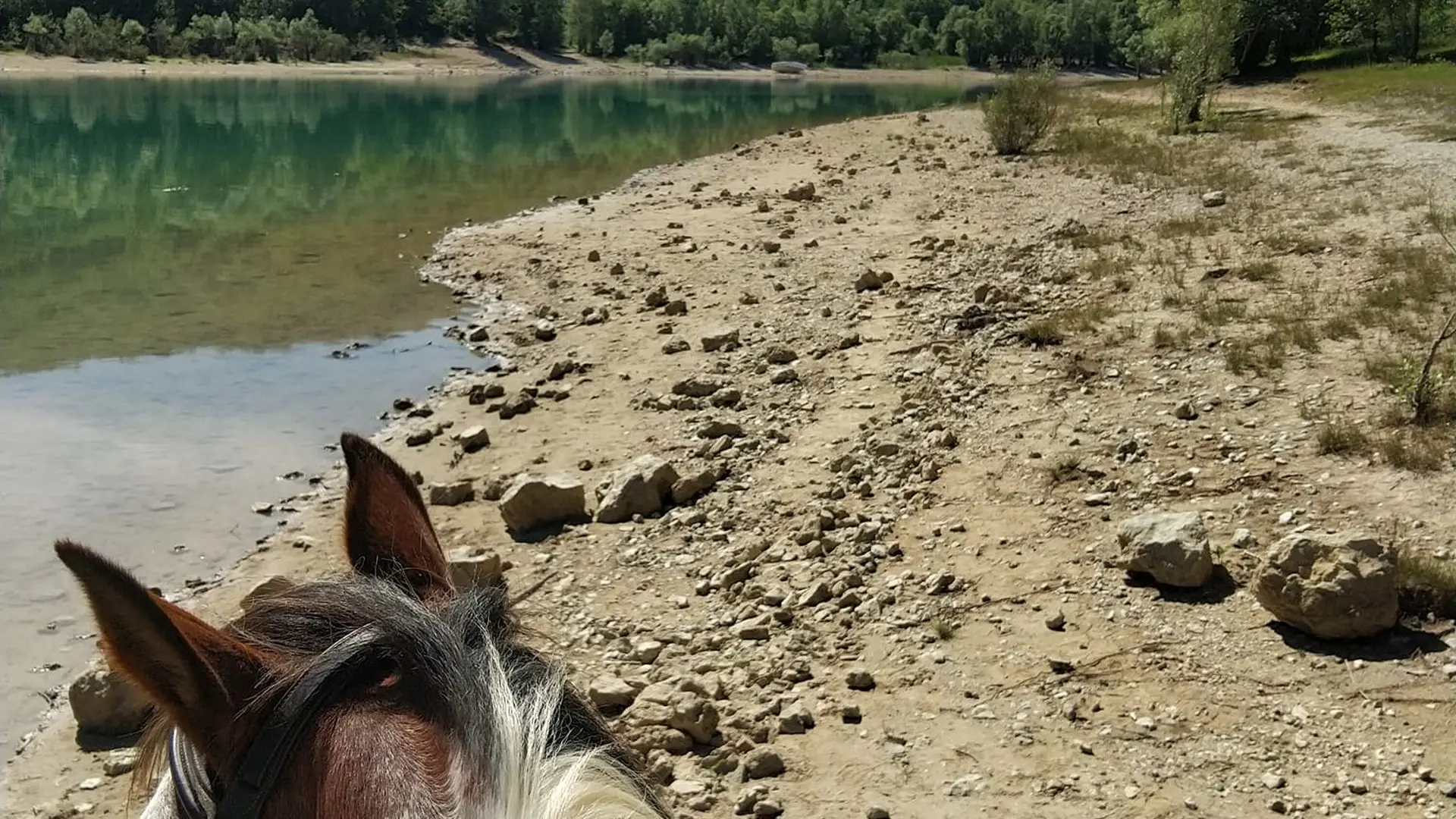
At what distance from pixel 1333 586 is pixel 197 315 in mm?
13790

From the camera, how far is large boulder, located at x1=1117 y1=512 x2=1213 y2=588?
539 centimetres

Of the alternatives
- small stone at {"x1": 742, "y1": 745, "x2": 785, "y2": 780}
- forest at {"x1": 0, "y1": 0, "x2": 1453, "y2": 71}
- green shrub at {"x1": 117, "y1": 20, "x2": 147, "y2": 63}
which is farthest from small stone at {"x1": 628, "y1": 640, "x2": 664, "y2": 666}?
green shrub at {"x1": 117, "y1": 20, "x2": 147, "y2": 63}

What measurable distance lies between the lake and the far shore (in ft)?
127

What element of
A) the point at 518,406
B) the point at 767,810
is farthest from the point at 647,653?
the point at 518,406

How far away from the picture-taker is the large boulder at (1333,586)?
15.7ft

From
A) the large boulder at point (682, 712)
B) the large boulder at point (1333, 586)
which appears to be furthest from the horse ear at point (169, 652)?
the large boulder at point (1333, 586)

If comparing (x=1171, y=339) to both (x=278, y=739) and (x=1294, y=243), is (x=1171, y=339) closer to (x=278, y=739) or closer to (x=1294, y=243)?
(x=1294, y=243)

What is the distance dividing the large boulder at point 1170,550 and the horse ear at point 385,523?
4214 millimetres

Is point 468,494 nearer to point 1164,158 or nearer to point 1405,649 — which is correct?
point 1405,649

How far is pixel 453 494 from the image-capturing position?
329 inches

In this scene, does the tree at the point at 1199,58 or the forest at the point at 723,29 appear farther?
the forest at the point at 723,29

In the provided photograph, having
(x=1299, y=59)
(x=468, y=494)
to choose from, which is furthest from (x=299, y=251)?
(x=1299, y=59)

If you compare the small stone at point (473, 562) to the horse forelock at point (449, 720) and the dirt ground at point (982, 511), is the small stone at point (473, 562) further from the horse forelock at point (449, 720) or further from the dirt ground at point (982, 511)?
the horse forelock at point (449, 720)

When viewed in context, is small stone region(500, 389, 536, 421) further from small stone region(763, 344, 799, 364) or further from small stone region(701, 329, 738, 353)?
small stone region(763, 344, 799, 364)
